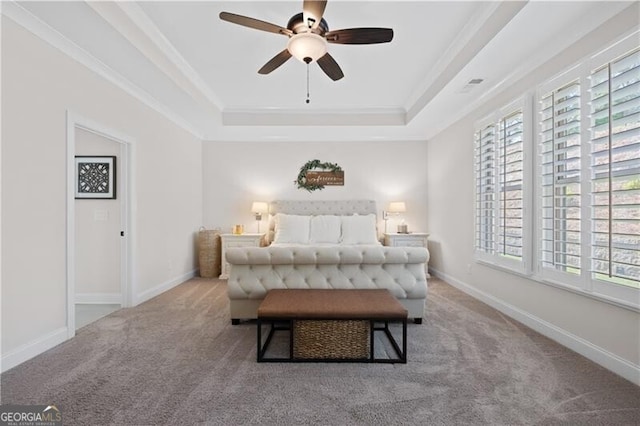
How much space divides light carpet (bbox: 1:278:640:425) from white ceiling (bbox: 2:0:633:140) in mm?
2580

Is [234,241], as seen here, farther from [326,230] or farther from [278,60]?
[278,60]

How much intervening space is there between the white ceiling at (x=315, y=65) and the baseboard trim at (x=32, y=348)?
2445 mm

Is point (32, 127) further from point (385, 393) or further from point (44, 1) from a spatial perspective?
point (385, 393)

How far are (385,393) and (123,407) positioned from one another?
5.14 ft

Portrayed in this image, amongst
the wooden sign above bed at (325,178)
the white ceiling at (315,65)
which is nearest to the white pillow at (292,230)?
the wooden sign above bed at (325,178)

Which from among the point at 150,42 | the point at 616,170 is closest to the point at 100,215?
the point at 150,42

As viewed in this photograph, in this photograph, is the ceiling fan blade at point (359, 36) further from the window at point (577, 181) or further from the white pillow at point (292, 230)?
the white pillow at point (292, 230)

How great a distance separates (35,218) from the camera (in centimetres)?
247

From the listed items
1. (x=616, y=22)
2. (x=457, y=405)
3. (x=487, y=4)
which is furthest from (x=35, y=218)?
(x=616, y=22)

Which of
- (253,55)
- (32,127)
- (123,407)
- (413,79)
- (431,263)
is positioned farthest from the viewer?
(431,263)

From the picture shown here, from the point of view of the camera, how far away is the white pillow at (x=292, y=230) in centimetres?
527

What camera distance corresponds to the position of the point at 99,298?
3.99 meters

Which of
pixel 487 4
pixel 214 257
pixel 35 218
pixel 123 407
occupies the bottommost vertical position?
pixel 123 407

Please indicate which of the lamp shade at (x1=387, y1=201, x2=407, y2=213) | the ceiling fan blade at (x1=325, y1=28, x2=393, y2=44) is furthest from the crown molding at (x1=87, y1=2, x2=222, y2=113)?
the lamp shade at (x1=387, y1=201, x2=407, y2=213)
